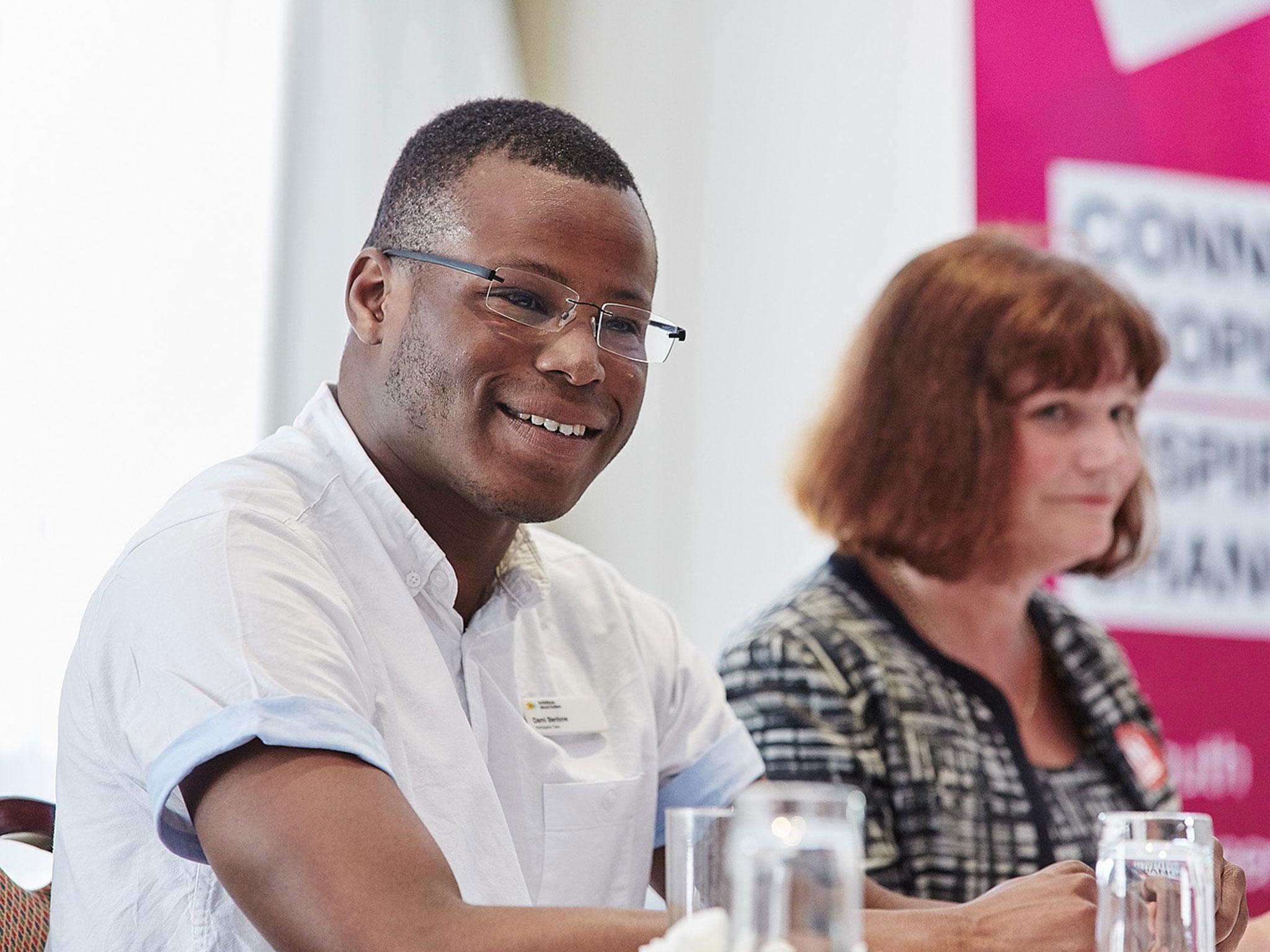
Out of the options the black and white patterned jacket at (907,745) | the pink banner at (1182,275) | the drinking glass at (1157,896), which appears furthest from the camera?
the pink banner at (1182,275)

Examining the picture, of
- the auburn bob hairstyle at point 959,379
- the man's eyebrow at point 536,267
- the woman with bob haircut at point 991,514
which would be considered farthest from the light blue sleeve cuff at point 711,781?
the auburn bob hairstyle at point 959,379

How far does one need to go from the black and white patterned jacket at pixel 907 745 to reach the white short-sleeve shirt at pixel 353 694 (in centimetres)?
30

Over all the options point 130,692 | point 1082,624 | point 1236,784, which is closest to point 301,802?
point 130,692

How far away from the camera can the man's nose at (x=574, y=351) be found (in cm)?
127

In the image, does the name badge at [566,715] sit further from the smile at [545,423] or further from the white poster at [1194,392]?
the white poster at [1194,392]

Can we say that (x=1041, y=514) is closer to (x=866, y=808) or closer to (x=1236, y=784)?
(x=866, y=808)

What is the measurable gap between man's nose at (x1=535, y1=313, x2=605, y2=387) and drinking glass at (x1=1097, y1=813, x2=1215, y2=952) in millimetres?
621

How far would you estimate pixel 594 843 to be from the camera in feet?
4.35

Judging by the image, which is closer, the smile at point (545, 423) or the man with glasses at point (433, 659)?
the man with glasses at point (433, 659)

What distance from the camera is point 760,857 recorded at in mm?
618

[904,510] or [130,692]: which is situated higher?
[904,510]

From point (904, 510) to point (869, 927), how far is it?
4.17 ft

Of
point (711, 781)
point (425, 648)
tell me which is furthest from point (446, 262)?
point (711, 781)

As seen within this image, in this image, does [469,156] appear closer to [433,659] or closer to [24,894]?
[433,659]
